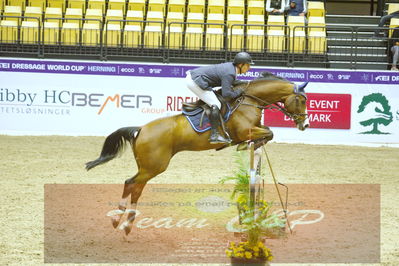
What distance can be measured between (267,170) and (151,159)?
541 centimetres

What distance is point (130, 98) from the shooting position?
1838cm

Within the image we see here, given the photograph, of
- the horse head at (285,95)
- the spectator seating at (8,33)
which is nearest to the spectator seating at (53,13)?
the spectator seating at (8,33)

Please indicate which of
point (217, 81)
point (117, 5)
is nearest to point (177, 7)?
point (117, 5)

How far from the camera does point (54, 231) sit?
29.9ft

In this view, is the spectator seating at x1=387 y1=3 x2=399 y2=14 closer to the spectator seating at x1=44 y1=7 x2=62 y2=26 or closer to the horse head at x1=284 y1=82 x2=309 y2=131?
the spectator seating at x1=44 y1=7 x2=62 y2=26

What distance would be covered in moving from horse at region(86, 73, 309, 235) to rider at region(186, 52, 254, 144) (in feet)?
0.64

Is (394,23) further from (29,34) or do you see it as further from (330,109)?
(29,34)

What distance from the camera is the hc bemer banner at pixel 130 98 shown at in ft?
59.4

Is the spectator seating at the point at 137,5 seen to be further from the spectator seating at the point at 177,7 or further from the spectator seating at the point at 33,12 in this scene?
the spectator seating at the point at 33,12

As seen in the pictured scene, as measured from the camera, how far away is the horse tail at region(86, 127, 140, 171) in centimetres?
973

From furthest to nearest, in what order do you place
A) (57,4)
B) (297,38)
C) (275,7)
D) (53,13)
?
1. (57,4)
2. (275,7)
3. (53,13)
4. (297,38)

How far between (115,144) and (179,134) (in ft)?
3.22

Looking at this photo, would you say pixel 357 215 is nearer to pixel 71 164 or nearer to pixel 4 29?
pixel 71 164

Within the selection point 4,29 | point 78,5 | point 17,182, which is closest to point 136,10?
point 78,5
